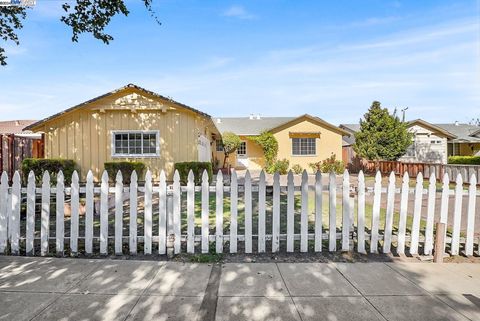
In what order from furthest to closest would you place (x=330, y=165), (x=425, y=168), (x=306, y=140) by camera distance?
(x=306, y=140) < (x=330, y=165) < (x=425, y=168)

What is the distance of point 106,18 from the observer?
21.1 feet

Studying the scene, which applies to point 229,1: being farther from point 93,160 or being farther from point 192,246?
point 93,160

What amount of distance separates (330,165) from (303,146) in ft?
8.91

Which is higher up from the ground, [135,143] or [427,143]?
[427,143]

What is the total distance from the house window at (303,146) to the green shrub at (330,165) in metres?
1.13

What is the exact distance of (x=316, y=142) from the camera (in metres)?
23.9

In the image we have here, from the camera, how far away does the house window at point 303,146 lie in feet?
78.6

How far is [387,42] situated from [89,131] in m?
13.6

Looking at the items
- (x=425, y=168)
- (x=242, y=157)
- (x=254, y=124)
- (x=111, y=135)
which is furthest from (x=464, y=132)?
(x=111, y=135)

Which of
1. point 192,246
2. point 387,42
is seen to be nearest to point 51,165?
point 192,246

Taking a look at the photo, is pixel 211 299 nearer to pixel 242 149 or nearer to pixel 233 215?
pixel 233 215

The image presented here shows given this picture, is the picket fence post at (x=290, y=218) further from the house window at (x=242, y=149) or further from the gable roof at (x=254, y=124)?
the house window at (x=242, y=149)

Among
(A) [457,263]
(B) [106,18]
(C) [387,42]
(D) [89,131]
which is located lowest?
(A) [457,263]

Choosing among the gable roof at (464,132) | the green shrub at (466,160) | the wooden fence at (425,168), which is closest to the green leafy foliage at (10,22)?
the wooden fence at (425,168)
